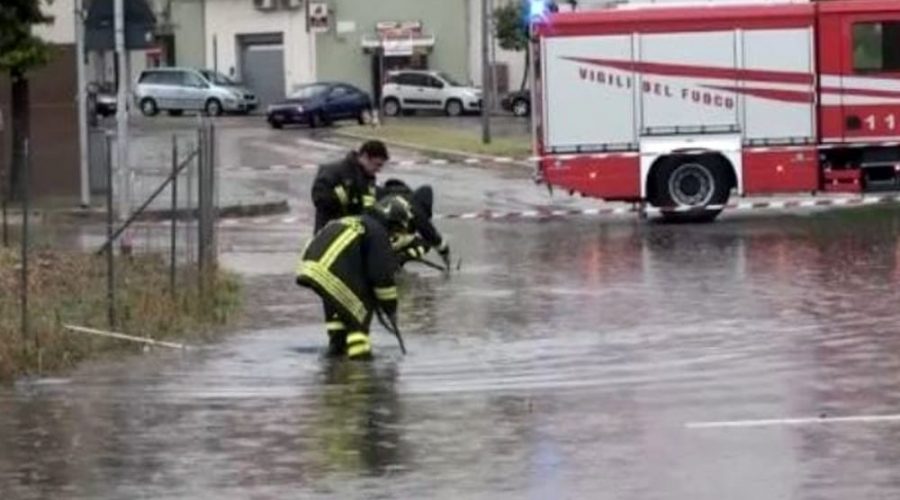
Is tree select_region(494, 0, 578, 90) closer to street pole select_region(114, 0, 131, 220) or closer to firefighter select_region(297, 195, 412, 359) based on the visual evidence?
street pole select_region(114, 0, 131, 220)

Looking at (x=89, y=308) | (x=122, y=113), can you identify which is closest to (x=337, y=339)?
(x=89, y=308)

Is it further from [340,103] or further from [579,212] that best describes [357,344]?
[340,103]

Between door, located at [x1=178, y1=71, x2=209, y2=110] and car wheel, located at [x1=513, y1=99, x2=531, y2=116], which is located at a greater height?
door, located at [x1=178, y1=71, x2=209, y2=110]

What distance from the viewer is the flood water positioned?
1048 centimetres

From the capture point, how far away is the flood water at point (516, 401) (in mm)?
10484

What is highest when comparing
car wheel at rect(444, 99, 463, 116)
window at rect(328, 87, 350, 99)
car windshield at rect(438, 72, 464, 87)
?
car windshield at rect(438, 72, 464, 87)

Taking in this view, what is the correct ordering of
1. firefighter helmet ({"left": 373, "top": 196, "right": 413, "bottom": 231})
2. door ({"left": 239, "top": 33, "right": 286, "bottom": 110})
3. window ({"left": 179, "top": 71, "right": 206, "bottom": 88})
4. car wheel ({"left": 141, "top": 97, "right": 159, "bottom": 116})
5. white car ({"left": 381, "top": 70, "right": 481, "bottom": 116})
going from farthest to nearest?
door ({"left": 239, "top": 33, "right": 286, "bottom": 110}) → white car ({"left": 381, "top": 70, "right": 481, "bottom": 116}) → window ({"left": 179, "top": 71, "right": 206, "bottom": 88}) → car wheel ({"left": 141, "top": 97, "right": 159, "bottom": 116}) → firefighter helmet ({"left": 373, "top": 196, "right": 413, "bottom": 231})

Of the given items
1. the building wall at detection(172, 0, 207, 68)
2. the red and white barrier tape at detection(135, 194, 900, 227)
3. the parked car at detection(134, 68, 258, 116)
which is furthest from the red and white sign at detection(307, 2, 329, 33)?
the red and white barrier tape at detection(135, 194, 900, 227)

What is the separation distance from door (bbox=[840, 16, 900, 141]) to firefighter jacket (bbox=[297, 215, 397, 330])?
14049 millimetres

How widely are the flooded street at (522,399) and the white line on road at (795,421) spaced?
3cm

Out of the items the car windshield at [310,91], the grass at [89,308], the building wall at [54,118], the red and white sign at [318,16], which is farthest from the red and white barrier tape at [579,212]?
the red and white sign at [318,16]

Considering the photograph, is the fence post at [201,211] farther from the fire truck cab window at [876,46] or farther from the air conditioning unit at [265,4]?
the air conditioning unit at [265,4]

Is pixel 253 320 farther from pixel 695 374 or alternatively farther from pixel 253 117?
pixel 253 117

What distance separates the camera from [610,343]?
16.2 metres
